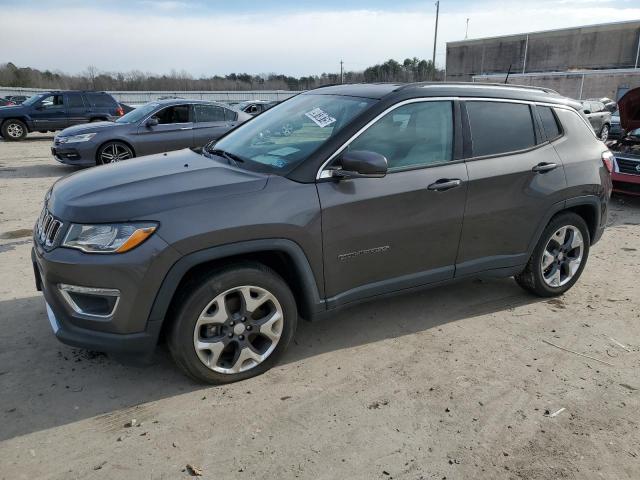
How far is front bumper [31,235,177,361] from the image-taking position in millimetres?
2686

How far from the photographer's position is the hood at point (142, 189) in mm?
2760

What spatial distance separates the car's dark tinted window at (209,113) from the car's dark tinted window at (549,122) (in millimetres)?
8077

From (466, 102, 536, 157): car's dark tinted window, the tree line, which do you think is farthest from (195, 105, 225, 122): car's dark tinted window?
the tree line

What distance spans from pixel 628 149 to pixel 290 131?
7.70 metres

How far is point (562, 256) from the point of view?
446cm

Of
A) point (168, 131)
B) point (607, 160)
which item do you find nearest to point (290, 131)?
point (607, 160)

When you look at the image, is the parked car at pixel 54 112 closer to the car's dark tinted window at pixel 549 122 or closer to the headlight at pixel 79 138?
the headlight at pixel 79 138

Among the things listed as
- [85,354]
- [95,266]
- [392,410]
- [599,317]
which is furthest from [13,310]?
[599,317]

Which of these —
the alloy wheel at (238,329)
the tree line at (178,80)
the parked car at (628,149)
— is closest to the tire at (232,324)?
the alloy wheel at (238,329)

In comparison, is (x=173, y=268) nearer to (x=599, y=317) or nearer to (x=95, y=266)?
(x=95, y=266)

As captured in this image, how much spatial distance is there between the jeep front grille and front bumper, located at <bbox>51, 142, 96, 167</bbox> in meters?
7.70

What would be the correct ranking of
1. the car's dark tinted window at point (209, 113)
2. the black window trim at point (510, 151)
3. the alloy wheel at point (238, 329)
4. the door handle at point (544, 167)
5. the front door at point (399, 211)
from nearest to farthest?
the alloy wheel at point (238, 329) < the front door at point (399, 211) < the black window trim at point (510, 151) < the door handle at point (544, 167) < the car's dark tinted window at point (209, 113)

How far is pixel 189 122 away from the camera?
10672mm

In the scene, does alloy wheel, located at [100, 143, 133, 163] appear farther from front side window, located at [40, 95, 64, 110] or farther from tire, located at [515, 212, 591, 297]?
front side window, located at [40, 95, 64, 110]
